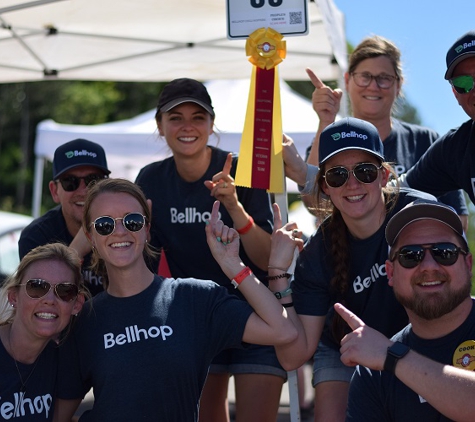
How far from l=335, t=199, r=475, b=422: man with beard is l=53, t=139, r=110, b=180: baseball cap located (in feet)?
5.76

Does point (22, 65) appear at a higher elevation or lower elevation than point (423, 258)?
higher

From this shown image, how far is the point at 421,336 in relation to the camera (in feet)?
8.88

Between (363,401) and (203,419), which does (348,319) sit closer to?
(363,401)

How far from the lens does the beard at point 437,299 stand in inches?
103

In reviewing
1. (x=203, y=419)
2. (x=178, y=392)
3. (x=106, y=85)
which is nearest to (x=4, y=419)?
(x=178, y=392)

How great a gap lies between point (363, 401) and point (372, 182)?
873mm

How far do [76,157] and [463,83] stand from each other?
1.94 metres

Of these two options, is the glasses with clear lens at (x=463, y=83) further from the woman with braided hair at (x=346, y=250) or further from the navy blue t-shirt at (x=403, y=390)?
the navy blue t-shirt at (x=403, y=390)

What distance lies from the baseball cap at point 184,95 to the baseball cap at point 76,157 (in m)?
0.44

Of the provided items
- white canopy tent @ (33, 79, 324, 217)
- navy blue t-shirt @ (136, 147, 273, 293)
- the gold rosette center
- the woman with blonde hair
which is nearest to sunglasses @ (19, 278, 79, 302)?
the woman with blonde hair

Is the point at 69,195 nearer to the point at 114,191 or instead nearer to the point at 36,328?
the point at 114,191

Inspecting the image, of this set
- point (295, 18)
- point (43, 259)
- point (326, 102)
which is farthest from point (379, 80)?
point (43, 259)

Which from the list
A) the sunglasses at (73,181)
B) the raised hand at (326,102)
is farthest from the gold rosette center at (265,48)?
the sunglasses at (73,181)

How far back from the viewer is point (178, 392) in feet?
9.43
